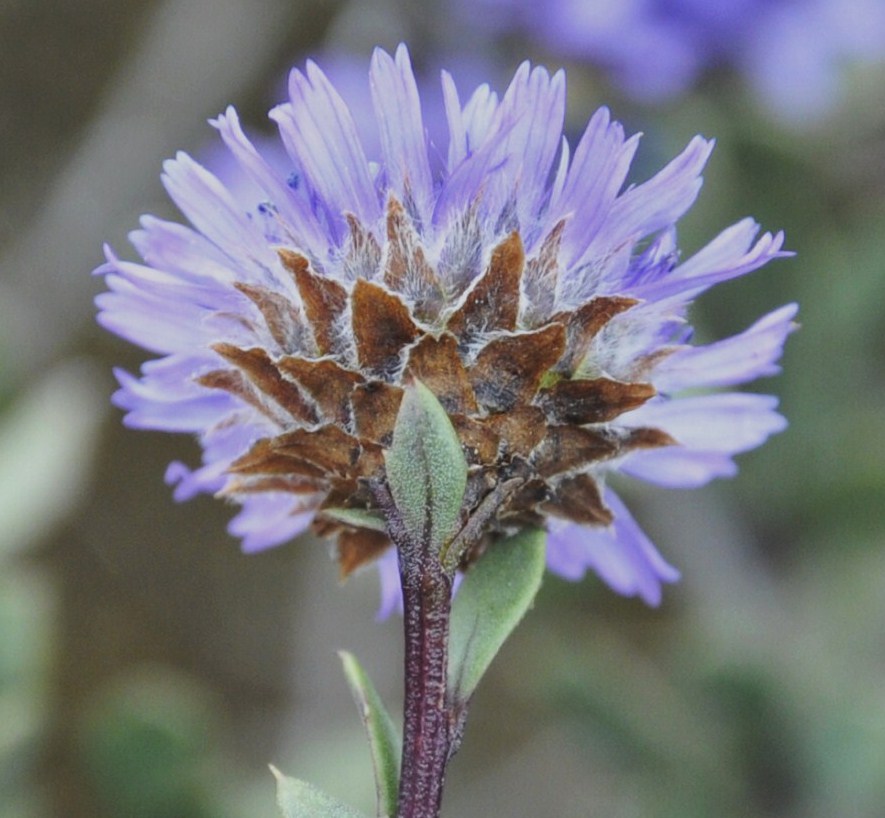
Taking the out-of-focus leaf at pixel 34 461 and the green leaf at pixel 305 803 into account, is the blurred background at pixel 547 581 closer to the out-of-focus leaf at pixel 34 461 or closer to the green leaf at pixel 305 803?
the out-of-focus leaf at pixel 34 461

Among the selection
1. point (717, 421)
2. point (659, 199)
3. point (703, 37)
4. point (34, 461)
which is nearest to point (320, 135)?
point (659, 199)

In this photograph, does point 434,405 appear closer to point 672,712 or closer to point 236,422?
point 236,422

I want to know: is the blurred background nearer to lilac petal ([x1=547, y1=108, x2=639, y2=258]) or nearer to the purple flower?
the purple flower

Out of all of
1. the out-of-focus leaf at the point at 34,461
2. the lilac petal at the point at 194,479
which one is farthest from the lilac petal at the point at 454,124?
the out-of-focus leaf at the point at 34,461

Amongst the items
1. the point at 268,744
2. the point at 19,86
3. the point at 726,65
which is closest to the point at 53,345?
the point at 19,86

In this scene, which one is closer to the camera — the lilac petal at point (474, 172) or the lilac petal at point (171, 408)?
the lilac petal at point (474, 172)

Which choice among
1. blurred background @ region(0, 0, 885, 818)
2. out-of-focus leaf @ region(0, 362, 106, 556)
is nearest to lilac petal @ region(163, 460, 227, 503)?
blurred background @ region(0, 0, 885, 818)
